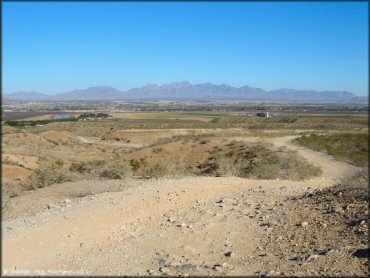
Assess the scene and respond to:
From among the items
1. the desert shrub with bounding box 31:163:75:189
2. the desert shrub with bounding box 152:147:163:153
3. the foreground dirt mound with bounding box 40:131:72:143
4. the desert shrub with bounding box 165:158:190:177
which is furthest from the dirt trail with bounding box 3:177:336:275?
the foreground dirt mound with bounding box 40:131:72:143

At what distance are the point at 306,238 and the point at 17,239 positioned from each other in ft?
18.8

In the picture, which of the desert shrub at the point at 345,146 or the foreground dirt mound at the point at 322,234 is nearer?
the foreground dirt mound at the point at 322,234

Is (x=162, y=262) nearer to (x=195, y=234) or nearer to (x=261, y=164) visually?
(x=195, y=234)

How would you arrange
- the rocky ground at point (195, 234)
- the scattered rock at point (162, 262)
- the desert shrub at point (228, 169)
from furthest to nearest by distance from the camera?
the desert shrub at point (228, 169) → the scattered rock at point (162, 262) → the rocky ground at point (195, 234)

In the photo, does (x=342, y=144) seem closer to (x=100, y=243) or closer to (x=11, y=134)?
(x=100, y=243)

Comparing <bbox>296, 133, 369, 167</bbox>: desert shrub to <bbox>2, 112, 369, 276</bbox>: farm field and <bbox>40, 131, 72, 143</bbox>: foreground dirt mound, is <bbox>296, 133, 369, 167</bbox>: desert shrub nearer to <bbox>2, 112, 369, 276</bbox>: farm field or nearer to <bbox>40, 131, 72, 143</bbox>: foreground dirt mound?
<bbox>2, 112, 369, 276</bbox>: farm field

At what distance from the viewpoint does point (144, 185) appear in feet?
46.8

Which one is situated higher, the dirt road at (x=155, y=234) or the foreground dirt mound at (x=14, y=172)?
the dirt road at (x=155, y=234)

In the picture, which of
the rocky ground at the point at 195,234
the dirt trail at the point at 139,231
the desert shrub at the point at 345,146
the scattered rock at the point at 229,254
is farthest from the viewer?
the desert shrub at the point at 345,146

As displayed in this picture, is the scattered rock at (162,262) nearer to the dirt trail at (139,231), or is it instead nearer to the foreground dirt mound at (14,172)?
the dirt trail at (139,231)

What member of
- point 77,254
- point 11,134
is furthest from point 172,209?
point 11,134

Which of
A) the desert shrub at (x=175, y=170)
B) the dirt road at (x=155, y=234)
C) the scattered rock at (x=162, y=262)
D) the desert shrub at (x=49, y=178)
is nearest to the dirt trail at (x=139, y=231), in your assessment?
the dirt road at (x=155, y=234)

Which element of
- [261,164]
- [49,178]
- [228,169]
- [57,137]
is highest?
[49,178]

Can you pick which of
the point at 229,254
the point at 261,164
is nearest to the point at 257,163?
the point at 261,164
